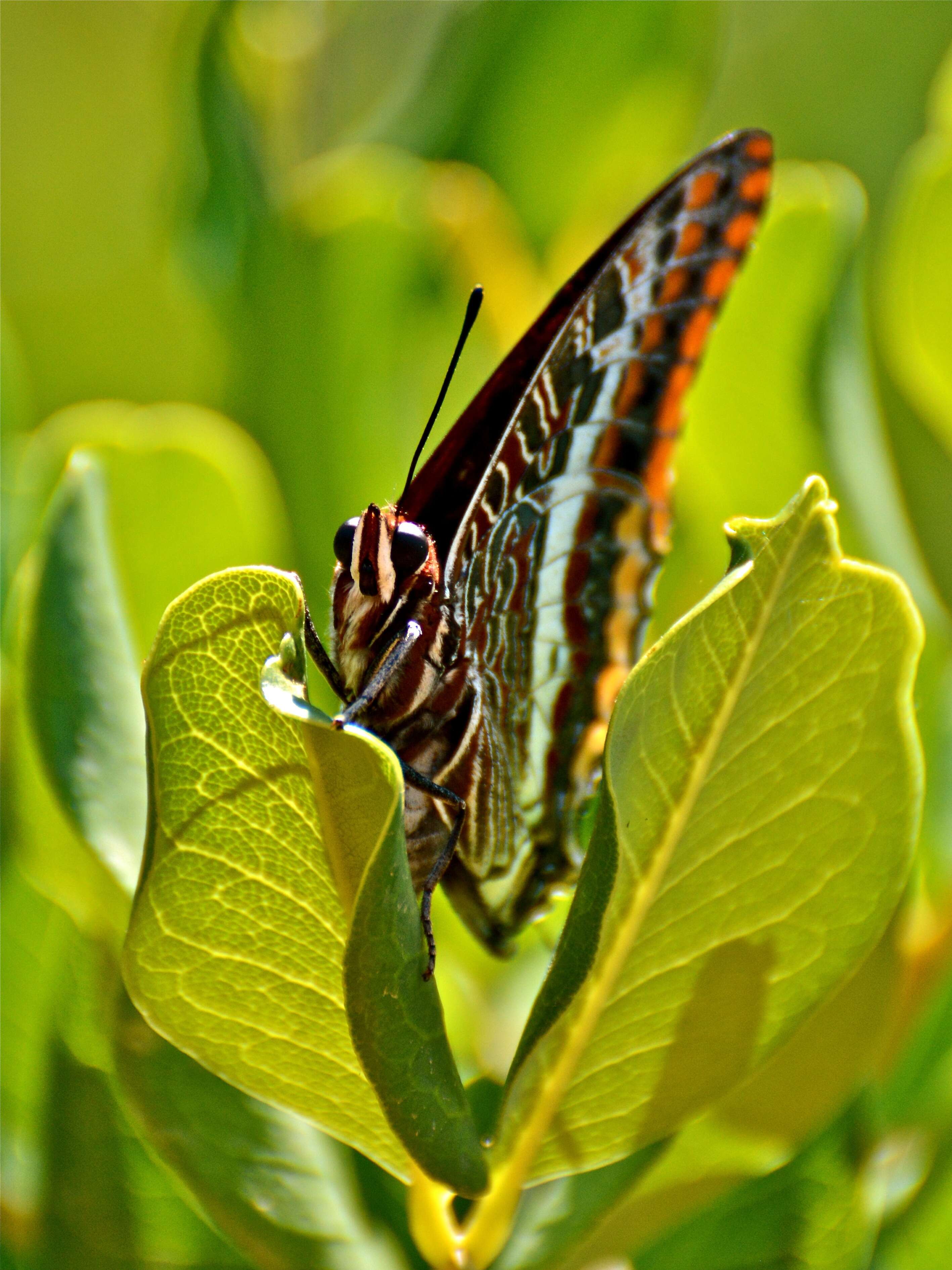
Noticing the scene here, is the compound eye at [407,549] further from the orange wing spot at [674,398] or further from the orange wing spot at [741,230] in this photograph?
the orange wing spot at [741,230]

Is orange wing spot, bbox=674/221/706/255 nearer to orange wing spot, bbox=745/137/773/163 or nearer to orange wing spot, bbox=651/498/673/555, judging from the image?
orange wing spot, bbox=745/137/773/163

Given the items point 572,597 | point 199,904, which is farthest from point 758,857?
point 572,597

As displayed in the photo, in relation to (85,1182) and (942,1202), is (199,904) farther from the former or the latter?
(942,1202)

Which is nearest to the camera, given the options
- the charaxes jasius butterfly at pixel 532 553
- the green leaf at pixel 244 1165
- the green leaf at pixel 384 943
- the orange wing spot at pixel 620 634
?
the green leaf at pixel 384 943

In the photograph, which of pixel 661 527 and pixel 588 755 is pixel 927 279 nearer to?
pixel 661 527

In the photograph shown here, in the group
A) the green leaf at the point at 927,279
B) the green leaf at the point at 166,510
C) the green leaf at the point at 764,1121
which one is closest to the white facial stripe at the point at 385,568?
the green leaf at the point at 166,510

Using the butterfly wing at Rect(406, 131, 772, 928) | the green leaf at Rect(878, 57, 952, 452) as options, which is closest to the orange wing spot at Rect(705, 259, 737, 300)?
the butterfly wing at Rect(406, 131, 772, 928)
